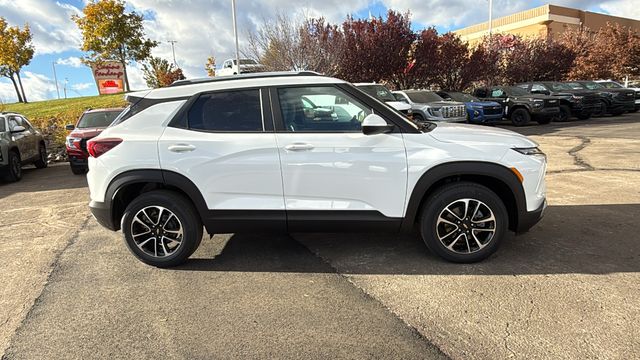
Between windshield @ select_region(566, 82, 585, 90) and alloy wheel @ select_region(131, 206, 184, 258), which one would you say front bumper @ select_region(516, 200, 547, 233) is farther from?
windshield @ select_region(566, 82, 585, 90)

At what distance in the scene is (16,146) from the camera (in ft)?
32.2

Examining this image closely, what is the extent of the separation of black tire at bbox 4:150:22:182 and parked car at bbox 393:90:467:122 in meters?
10.7

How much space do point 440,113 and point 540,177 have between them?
34.3 ft

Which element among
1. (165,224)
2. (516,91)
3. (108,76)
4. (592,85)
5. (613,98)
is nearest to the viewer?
(165,224)

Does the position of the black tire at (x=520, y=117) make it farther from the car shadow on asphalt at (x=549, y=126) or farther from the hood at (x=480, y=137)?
the hood at (x=480, y=137)

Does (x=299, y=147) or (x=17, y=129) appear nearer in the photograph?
(x=299, y=147)

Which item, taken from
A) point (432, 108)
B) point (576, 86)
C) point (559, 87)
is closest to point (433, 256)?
point (432, 108)

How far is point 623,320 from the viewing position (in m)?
2.94

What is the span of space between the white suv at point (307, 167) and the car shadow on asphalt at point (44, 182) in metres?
5.81

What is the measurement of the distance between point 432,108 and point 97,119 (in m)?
9.85

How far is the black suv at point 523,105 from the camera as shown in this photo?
16.7m

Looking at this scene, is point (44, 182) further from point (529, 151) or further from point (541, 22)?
point (541, 22)

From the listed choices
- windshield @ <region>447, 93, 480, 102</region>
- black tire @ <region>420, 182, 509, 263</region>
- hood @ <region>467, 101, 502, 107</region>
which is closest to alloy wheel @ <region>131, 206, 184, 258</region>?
black tire @ <region>420, 182, 509, 263</region>

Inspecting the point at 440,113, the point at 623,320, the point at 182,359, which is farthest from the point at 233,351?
the point at 440,113
